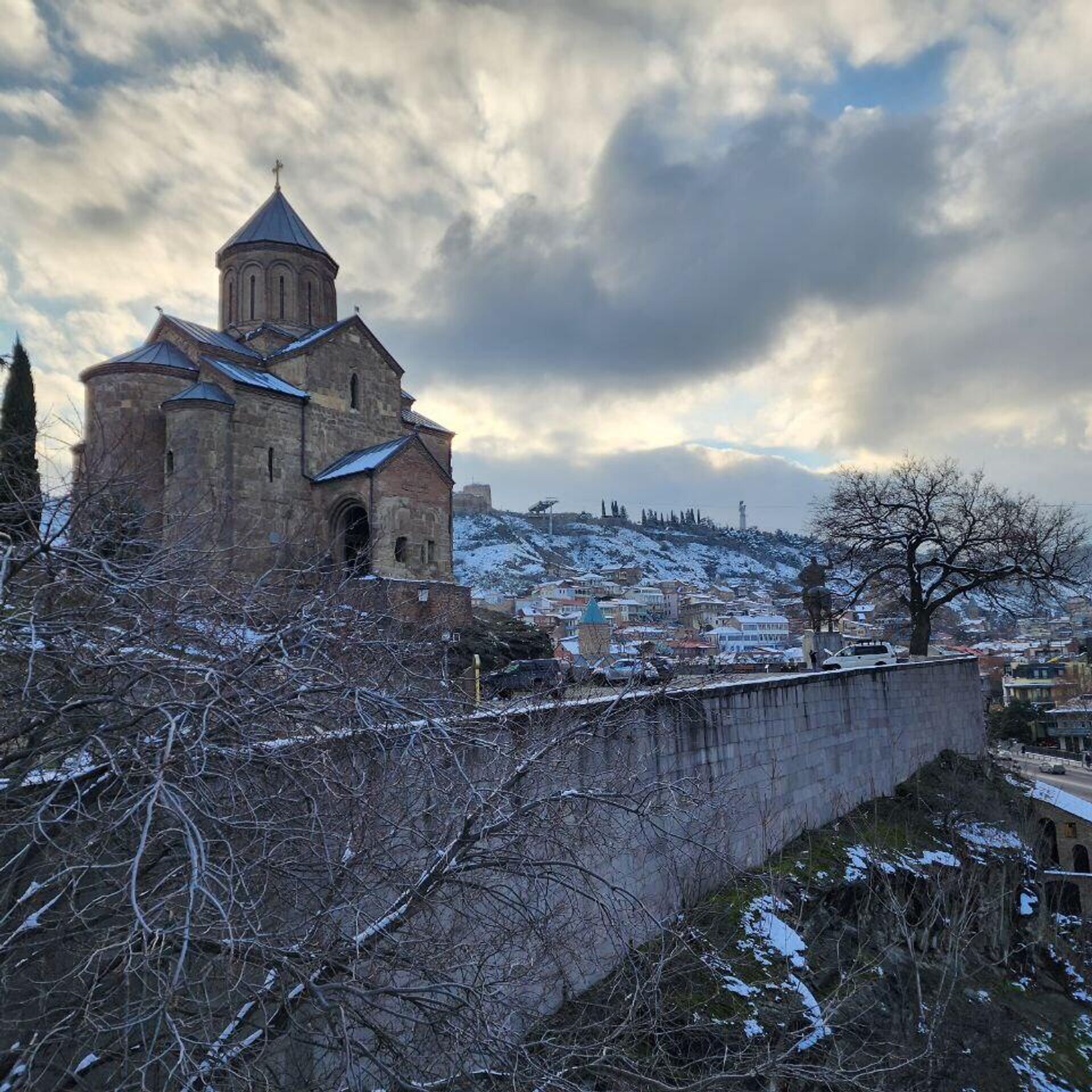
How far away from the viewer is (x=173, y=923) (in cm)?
342

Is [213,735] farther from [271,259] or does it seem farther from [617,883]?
[271,259]

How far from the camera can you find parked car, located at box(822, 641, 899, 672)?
1975 cm

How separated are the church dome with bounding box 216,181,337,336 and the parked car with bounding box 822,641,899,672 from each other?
18.8 m

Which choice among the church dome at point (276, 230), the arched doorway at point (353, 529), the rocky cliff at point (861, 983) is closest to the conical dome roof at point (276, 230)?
the church dome at point (276, 230)

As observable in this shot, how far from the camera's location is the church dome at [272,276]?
2667 cm

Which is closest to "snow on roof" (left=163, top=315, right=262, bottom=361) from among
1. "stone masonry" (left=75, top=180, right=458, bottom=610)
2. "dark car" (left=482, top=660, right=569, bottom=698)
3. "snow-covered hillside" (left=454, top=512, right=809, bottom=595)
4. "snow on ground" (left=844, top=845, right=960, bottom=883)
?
"stone masonry" (left=75, top=180, right=458, bottom=610)

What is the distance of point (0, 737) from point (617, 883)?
5.61 meters

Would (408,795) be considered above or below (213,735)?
below

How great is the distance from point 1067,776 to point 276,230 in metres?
45.6

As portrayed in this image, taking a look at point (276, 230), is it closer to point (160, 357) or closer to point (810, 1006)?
point (160, 357)

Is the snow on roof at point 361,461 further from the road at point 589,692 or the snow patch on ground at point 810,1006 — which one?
the snow patch on ground at point 810,1006

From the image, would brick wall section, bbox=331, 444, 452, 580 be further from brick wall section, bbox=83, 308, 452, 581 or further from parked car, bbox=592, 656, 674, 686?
parked car, bbox=592, 656, 674, 686

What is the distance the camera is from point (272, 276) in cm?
2686

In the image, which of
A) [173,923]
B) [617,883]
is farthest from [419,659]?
[173,923]
